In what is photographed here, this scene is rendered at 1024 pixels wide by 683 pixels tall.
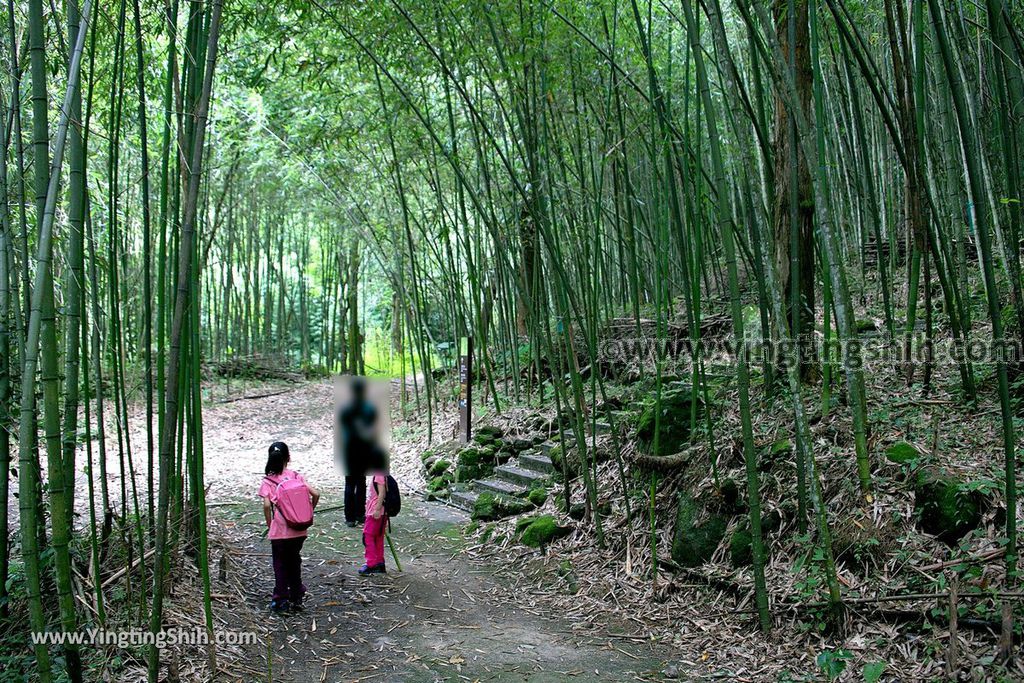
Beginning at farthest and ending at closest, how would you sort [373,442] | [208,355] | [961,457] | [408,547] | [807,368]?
[208,355], [408,547], [807,368], [373,442], [961,457]

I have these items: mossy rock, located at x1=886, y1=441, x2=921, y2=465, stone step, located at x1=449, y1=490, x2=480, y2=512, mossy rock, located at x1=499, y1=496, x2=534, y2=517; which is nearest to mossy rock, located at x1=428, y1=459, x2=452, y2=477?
stone step, located at x1=449, y1=490, x2=480, y2=512

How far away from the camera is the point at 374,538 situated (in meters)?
3.56

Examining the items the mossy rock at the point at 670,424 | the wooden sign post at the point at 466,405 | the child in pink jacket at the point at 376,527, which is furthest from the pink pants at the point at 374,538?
the wooden sign post at the point at 466,405

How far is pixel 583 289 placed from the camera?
13.1 ft

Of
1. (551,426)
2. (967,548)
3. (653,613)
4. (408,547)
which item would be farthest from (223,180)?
(967,548)

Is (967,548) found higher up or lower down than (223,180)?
lower down

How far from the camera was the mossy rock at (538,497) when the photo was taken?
177 inches

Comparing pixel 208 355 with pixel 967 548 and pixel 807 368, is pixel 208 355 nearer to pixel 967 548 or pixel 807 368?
pixel 807 368

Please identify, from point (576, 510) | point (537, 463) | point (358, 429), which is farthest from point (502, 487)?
point (358, 429)

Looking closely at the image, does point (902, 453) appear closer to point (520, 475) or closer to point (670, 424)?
point (670, 424)

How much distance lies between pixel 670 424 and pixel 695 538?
0.76m

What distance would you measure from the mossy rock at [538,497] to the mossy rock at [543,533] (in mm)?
446

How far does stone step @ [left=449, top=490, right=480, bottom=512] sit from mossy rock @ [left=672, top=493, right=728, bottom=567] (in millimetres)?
1913

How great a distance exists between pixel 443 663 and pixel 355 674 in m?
0.31
